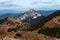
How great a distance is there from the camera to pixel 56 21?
278ft

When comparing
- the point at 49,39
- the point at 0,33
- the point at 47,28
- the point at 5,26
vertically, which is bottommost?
the point at 5,26

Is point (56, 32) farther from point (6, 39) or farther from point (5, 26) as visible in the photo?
point (5, 26)

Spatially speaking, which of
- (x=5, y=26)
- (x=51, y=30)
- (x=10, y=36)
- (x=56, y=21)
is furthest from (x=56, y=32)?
(x=5, y=26)

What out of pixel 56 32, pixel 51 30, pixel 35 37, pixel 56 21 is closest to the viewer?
pixel 35 37

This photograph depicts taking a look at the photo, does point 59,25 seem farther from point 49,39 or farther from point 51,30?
point 49,39

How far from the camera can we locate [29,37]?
41.6 metres

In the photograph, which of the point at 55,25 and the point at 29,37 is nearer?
the point at 29,37

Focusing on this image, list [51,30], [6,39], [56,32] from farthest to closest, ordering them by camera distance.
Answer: [51,30] → [56,32] → [6,39]

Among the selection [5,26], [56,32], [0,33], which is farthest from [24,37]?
[5,26]

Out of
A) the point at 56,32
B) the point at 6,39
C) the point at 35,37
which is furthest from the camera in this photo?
the point at 56,32

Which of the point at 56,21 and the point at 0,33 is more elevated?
the point at 0,33

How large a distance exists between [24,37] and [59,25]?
41.9m

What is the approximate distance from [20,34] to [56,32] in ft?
110

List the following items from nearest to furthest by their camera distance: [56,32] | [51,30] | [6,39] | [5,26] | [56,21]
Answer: [6,39], [56,32], [51,30], [56,21], [5,26]
